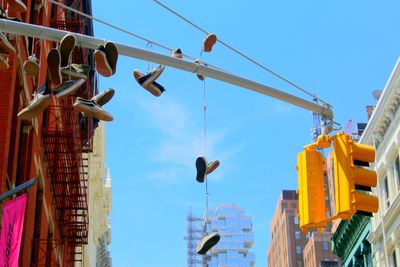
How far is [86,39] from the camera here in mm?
11898

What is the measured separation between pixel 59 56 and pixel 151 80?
227cm

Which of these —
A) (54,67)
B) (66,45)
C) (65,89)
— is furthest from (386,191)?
(66,45)

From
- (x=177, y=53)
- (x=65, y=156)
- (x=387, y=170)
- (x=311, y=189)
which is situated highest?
(x=387, y=170)

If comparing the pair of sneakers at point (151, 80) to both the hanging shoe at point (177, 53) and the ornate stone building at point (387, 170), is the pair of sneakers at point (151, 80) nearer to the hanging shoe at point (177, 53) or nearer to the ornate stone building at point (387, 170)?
the hanging shoe at point (177, 53)

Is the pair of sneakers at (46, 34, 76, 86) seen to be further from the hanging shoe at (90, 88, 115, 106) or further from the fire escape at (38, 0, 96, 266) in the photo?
the fire escape at (38, 0, 96, 266)

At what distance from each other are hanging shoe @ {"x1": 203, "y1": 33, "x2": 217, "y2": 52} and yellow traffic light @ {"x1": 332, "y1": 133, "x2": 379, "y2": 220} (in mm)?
2553

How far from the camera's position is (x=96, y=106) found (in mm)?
13180

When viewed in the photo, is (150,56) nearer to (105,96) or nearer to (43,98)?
(43,98)

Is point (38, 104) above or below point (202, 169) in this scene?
above

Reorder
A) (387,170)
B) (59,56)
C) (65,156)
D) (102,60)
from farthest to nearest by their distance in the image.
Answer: (387,170) → (65,156) → (102,60) → (59,56)

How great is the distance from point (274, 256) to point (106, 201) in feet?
351

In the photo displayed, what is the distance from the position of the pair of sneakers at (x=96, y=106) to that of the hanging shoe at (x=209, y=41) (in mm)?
1689

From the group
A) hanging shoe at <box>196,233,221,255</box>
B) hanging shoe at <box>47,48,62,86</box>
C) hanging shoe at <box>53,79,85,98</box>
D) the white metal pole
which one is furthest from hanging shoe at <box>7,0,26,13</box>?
hanging shoe at <box>196,233,221,255</box>

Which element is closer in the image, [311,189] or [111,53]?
[111,53]
